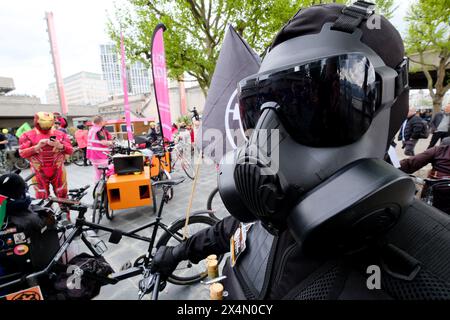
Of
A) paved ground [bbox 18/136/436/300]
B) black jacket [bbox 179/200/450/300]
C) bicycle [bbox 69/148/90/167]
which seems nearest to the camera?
black jacket [bbox 179/200/450/300]

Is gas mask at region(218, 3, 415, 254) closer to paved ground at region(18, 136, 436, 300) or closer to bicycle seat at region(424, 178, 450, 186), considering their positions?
paved ground at region(18, 136, 436, 300)

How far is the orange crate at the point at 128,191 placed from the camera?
3977 mm

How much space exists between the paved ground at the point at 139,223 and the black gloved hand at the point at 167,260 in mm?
1240

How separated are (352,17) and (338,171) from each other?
478 mm

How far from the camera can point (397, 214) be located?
0.56m

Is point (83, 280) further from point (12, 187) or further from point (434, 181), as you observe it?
point (434, 181)

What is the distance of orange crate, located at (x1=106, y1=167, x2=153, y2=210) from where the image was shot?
3.98m

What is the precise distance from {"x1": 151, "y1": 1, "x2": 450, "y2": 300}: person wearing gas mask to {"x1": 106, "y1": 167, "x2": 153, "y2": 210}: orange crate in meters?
3.73

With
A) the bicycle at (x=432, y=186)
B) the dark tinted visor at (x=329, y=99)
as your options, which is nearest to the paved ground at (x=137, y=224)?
the dark tinted visor at (x=329, y=99)

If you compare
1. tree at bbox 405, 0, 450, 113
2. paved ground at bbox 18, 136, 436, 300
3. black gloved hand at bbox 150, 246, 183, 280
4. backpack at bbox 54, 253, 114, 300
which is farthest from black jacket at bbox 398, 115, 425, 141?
backpack at bbox 54, 253, 114, 300

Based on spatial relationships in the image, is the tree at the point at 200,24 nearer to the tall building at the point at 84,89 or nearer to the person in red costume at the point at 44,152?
the person in red costume at the point at 44,152

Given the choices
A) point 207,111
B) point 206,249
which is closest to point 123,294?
point 206,249

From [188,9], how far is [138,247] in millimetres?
8319

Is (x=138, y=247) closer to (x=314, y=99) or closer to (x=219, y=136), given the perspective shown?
(x=219, y=136)
